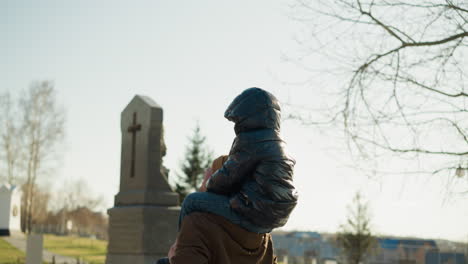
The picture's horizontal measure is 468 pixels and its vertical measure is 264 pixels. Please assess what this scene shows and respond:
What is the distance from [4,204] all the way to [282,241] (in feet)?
86.4

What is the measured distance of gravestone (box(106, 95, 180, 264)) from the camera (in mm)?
10414

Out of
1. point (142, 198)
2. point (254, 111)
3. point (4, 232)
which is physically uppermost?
point (254, 111)

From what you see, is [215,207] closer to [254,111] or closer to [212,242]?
[212,242]

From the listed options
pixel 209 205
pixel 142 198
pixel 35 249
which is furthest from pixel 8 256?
pixel 209 205

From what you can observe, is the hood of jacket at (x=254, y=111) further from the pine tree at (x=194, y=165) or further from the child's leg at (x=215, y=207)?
the pine tree at (x=194, y=165)

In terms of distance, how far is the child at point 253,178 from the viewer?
11.0ft

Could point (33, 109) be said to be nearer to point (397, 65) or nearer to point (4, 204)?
point (4, 204)

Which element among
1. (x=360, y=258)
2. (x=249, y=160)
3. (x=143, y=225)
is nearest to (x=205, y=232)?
(x=249, y=160)

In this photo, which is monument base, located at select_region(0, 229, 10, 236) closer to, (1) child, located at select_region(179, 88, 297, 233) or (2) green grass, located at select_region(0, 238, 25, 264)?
(2) green grass, located at select_region(0, 238, 25, 264)

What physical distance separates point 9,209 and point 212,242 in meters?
39.0

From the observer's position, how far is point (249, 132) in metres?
3.48

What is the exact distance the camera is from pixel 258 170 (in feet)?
11.0

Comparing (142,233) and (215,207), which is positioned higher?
(215,207)

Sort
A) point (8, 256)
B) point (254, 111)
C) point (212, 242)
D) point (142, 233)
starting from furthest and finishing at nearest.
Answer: point (8, 256) → point (142, 233) → point (254, 111) → point (212, 242)
